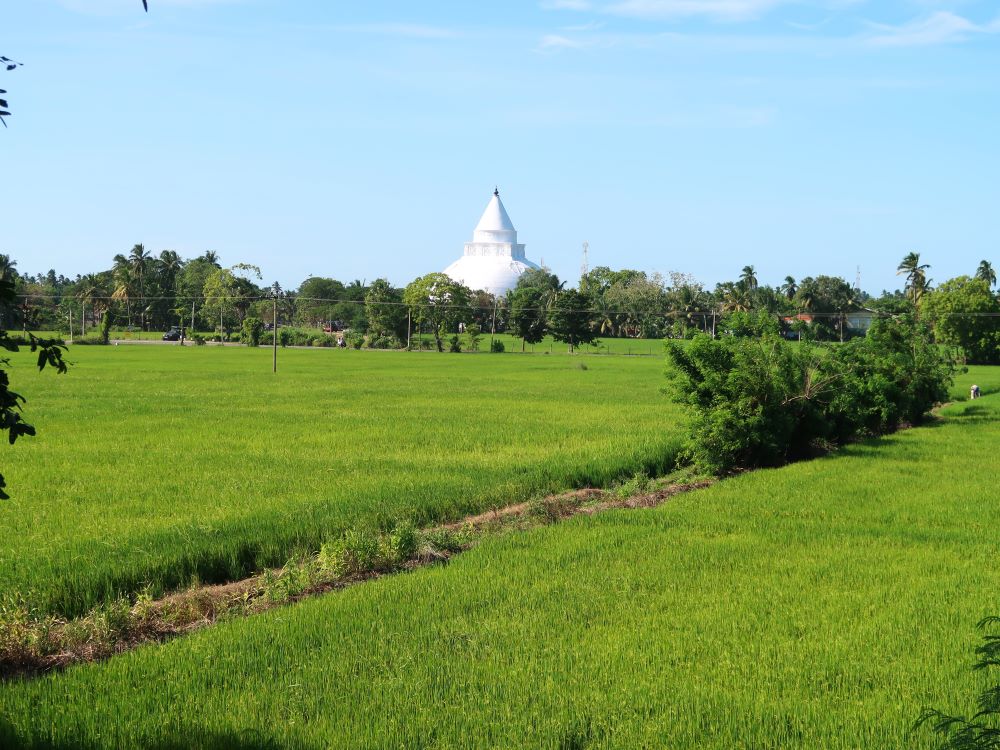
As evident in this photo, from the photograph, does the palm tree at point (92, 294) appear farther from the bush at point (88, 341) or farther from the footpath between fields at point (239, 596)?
the footpath between fields at point (239, 596)

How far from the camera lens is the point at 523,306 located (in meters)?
81.6

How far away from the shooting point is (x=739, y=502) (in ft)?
46.3

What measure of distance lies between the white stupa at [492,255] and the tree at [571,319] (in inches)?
2531

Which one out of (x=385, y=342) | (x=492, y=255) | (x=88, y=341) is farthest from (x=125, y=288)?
(x=492, y=255)

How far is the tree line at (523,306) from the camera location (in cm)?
6725

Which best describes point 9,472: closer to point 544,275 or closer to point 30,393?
point 30,393

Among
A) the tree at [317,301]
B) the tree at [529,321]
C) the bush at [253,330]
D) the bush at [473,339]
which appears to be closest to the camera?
the bush at [473,339]

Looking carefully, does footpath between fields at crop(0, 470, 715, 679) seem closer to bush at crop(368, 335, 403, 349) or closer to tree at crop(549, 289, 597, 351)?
tree at crop(549, 289, 597, 351)

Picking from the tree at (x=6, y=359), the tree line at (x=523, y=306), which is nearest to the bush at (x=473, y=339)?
the tree line at (x=523, y=306)

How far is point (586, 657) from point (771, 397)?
42.2ft

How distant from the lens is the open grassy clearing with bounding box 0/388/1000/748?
598 centimetres

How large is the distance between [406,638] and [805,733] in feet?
10.0

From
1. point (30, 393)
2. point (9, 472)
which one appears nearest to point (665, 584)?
point (9, 472)

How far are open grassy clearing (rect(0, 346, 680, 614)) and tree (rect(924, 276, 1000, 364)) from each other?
37.3 metres
